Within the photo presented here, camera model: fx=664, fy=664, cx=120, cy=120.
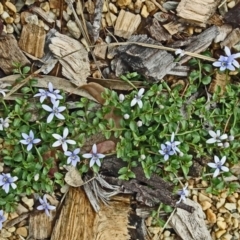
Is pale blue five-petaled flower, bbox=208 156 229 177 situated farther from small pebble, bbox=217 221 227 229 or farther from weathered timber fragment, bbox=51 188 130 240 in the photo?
weathered timber fragment, bbox=51 188 130 240

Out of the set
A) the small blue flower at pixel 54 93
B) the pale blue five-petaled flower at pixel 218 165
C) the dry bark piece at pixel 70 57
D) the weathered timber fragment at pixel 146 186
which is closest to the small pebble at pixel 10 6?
the dry bark piece at pixel 70 57

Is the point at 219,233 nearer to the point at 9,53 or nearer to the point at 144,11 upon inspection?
the point at 144,11

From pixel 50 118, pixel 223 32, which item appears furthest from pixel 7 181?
pixel 223 32

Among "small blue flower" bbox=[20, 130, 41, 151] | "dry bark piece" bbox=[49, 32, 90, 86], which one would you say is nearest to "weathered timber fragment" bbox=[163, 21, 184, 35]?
"dry bark piece" bbox=[49, 32, 90, 86]

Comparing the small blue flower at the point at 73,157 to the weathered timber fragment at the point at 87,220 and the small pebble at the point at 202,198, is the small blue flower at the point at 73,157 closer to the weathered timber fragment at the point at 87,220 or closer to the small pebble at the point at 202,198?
the weathered timber fragment at the point at 87,220

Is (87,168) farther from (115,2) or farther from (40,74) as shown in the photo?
(115,2)

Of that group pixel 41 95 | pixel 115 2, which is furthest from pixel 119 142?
pixel 115 2
